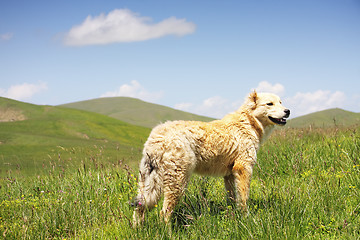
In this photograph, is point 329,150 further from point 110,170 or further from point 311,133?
point 110,170

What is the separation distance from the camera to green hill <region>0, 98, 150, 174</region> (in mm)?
8398

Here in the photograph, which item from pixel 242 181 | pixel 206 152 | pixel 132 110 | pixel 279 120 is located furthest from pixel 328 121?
pixel 132 110

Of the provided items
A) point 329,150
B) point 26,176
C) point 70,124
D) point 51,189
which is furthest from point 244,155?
point 70,124

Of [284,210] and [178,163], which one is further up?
[178,163]

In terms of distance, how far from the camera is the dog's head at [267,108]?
17.3 feet

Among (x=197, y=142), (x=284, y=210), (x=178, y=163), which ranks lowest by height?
(x=284, y=210)

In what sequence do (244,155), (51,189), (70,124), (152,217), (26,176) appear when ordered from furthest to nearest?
(70,124), (26,176), (51,189), (244,155), (152,217)

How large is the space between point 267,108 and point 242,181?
159 cm

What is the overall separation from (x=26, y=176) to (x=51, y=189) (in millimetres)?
1605

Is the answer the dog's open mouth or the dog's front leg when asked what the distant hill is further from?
the dog's front leg

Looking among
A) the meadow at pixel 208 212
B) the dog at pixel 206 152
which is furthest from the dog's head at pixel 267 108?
the meadow at pixel 208 212

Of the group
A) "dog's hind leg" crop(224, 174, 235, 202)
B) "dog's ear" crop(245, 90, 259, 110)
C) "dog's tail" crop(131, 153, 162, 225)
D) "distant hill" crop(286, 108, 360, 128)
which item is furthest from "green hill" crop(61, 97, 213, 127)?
"dog's tail" crop(131, 153, 162, 225)

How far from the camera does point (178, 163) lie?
4.12 metres

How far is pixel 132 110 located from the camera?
86.1 metres
